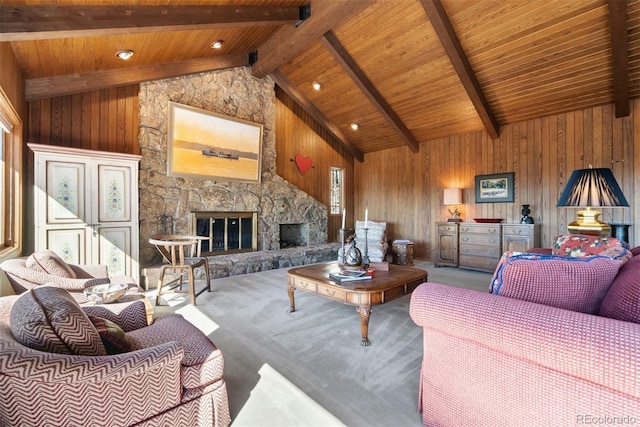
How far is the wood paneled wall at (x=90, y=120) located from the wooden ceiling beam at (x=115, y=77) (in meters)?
0.18

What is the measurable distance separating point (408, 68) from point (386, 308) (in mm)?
3959

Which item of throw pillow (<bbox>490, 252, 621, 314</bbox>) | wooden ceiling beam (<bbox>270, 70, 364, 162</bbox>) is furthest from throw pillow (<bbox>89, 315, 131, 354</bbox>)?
wooden ceiling beam (<bbox>270, 70, 364, 162</bbox>)

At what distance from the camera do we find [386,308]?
10.4 ft

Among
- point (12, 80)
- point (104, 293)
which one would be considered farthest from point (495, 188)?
point (12, 80)

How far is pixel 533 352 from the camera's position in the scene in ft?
3.36

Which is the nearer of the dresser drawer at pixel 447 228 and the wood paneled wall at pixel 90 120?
the wood paneled wall at pixel 90 120

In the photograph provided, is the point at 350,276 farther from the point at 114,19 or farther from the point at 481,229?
the point at 481,229

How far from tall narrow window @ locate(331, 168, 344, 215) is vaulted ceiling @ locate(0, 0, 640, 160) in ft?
6.93

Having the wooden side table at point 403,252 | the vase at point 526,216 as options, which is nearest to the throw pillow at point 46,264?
the wooden side table at point 403,252

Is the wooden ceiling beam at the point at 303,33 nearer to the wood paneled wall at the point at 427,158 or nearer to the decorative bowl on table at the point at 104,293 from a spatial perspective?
the wood paneled wall at the point at 427,158

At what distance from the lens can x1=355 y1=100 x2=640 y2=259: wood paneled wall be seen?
14.4 feet

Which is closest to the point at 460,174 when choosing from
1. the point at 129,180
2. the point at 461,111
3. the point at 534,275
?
the point at 461,111

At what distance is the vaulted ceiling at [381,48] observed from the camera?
2.97m

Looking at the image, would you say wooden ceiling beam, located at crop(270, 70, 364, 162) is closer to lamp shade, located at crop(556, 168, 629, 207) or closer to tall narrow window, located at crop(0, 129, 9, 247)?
tall narrow window, located at crop(0, 129, 9, 247)
